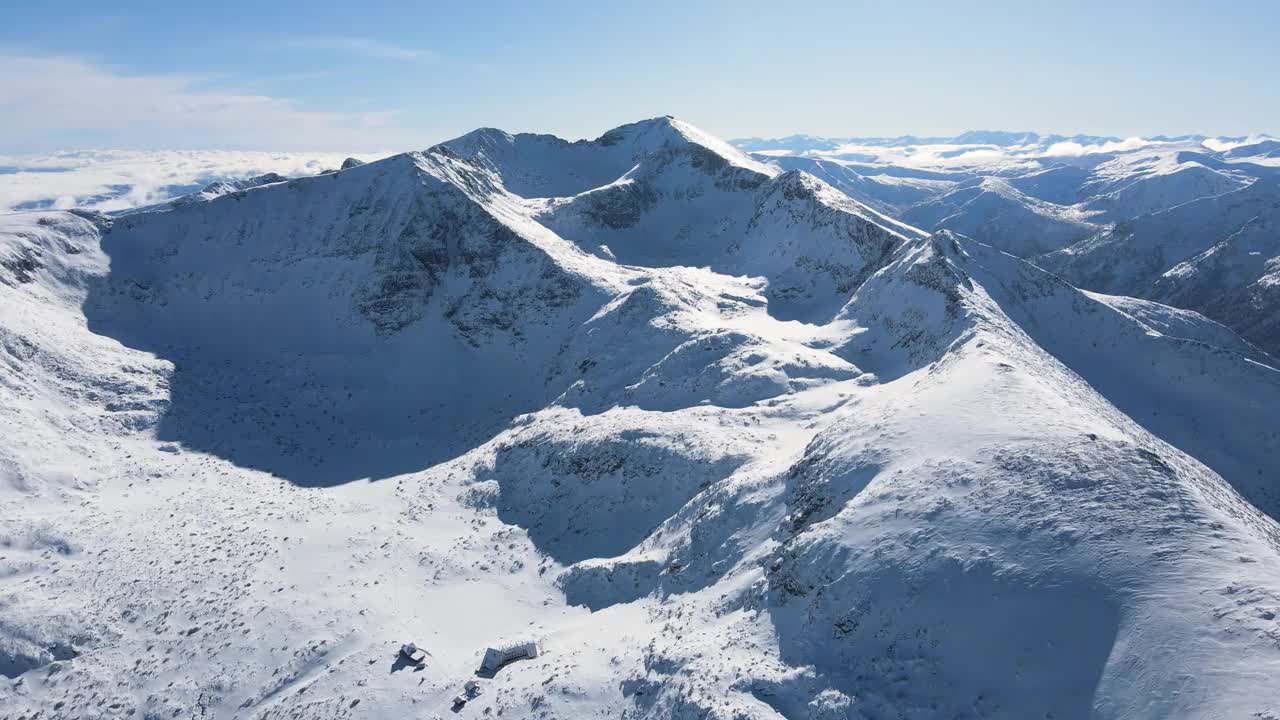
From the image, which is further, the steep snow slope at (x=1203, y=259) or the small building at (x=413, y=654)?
the steep snow slope at (x=1203, y=259)

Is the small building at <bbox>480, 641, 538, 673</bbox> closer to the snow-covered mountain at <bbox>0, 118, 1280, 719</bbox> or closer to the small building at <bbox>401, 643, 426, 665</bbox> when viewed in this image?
the snow-covered mountain at <bbox>0, 118, 1280, 719</bbox>

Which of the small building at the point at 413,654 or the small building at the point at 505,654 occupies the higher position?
the small building at the point at 505,654

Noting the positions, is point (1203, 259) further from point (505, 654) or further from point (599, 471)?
point (505, 654)

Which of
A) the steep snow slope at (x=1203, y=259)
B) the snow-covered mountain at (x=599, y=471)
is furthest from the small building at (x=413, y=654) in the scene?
the steep snow slope at (x=1203, y=259)

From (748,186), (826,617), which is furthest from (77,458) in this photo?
(748,186)

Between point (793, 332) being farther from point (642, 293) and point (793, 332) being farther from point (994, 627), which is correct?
point (994, 627)

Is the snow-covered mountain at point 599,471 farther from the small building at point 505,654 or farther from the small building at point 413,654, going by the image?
the small building at point 505,654

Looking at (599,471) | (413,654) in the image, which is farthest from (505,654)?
(599,471)
